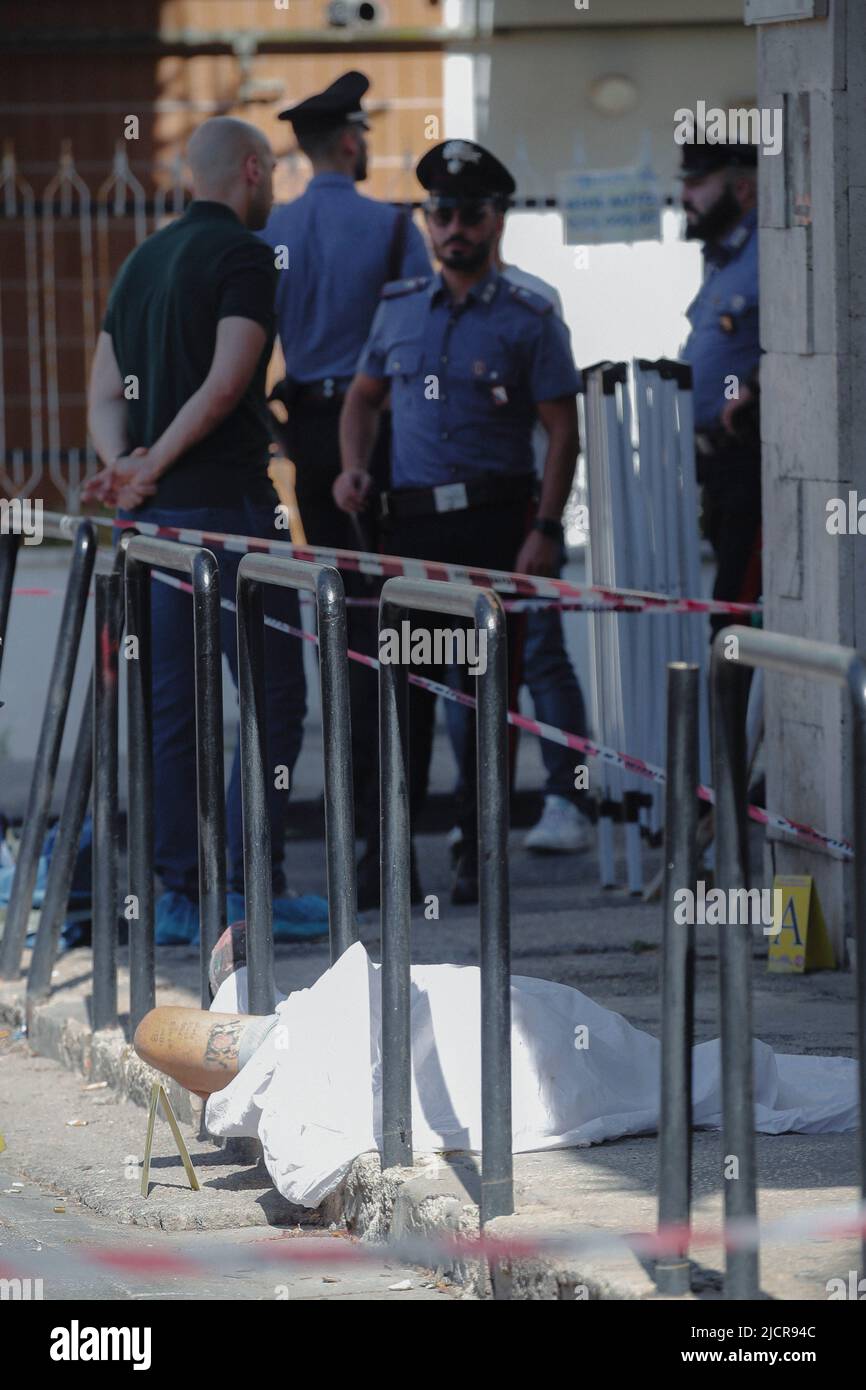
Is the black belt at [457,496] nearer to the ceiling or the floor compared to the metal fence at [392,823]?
nearer to the ceiling

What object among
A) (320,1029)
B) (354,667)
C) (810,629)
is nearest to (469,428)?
(354,667)

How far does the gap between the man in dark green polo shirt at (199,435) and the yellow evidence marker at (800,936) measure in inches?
49.4

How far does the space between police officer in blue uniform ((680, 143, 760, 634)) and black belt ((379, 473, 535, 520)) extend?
0.73 metres

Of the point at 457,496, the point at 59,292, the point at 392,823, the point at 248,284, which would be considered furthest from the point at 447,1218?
the point at 59,292

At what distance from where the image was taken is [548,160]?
12.0 metres

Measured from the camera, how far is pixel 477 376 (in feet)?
22.8

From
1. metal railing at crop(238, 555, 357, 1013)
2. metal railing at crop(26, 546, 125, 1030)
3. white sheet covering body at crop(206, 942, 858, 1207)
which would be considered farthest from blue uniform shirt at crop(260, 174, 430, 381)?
white sheet covering body at crop(206, 942, 858, 1207)

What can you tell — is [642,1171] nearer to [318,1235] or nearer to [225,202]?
[318,1235]

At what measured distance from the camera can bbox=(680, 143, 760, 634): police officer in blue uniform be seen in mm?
7336

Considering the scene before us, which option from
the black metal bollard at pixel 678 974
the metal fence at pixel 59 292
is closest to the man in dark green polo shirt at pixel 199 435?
the black metal bollard at pixel 678 974

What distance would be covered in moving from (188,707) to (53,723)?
0.52 meters

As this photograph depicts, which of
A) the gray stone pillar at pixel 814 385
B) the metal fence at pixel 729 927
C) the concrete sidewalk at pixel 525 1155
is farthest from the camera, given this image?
the gray stone pillar at pixel 814 385

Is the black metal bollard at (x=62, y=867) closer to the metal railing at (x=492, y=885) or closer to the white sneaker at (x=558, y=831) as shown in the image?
the metal railing at (x=492, y=885)

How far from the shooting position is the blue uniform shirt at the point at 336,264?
790 centimetres
